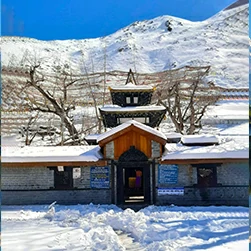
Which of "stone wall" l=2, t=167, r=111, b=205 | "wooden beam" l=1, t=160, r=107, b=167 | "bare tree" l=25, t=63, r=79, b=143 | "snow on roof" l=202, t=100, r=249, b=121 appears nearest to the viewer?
"wooden beam" l=1, t=160, r=107, b=167

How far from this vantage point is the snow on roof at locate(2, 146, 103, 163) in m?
8.12

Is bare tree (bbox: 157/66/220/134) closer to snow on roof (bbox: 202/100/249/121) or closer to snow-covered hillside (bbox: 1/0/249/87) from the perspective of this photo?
snow on roof (bbox: 202/100/249/121)

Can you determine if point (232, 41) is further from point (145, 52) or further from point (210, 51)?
point (145, 52)

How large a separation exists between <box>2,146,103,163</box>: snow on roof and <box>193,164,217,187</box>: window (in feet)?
9.09

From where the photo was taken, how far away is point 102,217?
6945 mm

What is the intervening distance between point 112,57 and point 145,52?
7.47 meters

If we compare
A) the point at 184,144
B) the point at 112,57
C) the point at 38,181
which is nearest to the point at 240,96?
the point at 184,144

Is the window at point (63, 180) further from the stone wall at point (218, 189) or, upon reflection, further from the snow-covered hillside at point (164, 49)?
the snow-covered hillside at point (164, 49)

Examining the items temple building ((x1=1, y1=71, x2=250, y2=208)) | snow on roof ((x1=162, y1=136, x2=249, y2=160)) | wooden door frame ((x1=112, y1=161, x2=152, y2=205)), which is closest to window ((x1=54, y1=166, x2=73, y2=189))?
temple building ((x1=1, y1=71, x2=250, y2=208))

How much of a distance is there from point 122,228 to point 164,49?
52397 mm

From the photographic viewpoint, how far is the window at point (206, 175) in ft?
27.3

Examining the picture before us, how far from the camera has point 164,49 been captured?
55.7 meters

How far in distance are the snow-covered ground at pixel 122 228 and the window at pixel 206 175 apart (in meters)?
0.65

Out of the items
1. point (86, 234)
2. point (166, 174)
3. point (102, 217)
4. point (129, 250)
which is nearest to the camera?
point (129, 250)
